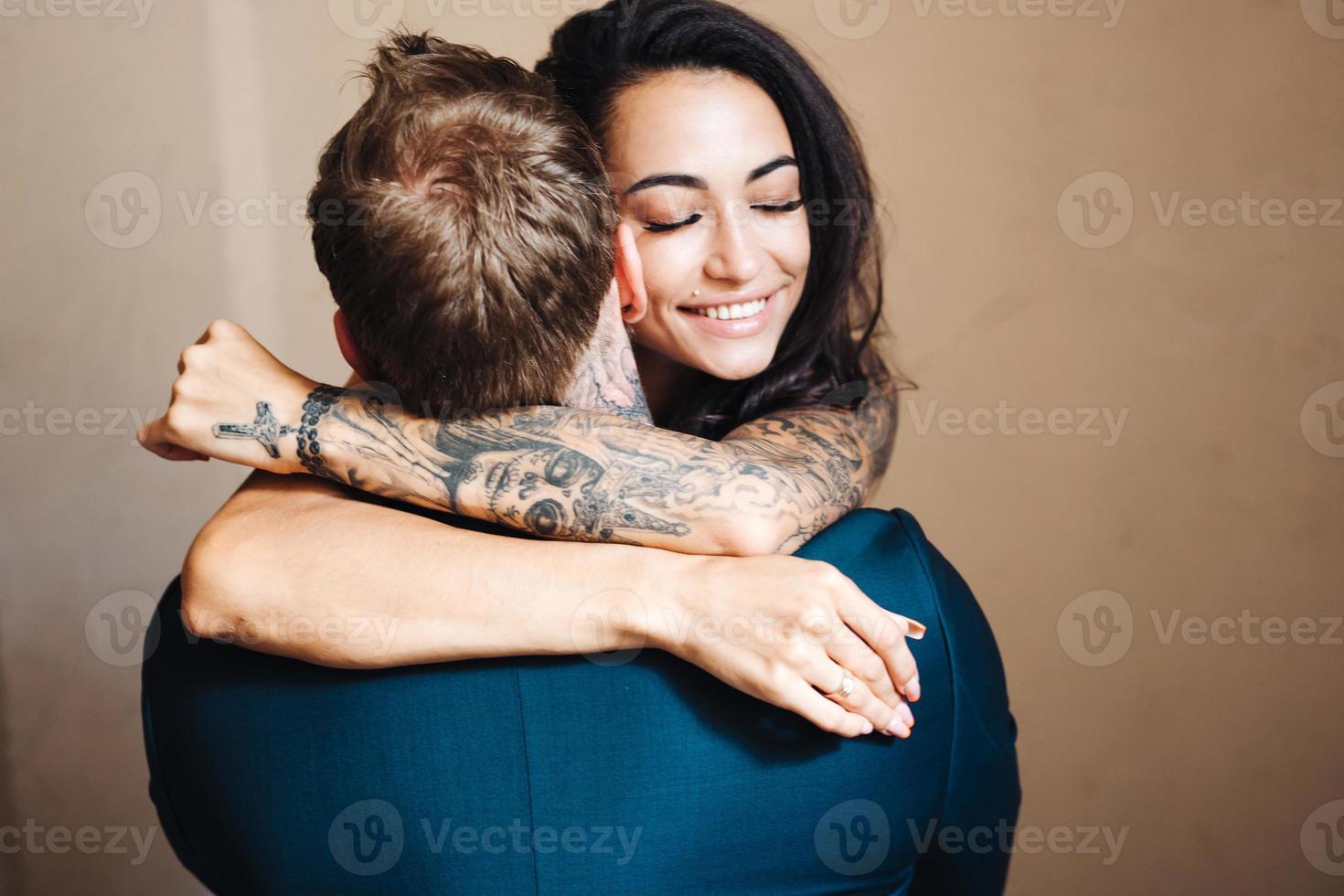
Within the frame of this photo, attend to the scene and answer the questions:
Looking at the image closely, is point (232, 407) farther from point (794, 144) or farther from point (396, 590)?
point (794, 144)

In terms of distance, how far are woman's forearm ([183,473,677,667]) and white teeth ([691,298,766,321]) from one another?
1.89ft

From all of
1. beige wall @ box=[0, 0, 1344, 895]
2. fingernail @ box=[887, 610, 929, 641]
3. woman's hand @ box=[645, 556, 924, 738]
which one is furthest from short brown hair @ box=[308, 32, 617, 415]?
beige wall @ box=[0, 0, 1344, 895]

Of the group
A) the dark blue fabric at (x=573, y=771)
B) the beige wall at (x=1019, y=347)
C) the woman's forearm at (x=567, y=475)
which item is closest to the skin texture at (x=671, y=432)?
the woman's forearm at (x=567, y=475)

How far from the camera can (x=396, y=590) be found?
0.86m

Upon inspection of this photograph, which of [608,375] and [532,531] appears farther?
[608,375]

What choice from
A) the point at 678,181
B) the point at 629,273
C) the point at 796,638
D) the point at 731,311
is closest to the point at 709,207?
the point at 678,181

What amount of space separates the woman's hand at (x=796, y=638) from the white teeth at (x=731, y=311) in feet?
2.03

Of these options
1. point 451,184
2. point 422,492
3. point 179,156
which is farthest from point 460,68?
point 179,156

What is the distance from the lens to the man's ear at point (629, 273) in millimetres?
1084

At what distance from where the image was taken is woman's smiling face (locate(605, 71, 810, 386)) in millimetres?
1325

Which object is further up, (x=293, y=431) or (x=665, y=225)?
(x=665, y=225)

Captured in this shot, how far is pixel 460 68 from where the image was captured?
95 centimetres

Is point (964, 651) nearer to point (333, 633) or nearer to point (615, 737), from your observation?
point (615, 737)

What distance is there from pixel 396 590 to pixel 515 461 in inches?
5.8
